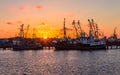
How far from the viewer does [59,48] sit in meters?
166

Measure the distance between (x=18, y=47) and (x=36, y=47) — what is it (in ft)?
28.6

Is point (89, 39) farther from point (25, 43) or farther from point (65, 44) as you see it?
point (25, 43)

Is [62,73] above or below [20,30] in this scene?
below

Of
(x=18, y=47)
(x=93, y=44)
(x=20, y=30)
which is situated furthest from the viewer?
(x=20, y=30)

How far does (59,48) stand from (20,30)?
1306 inches

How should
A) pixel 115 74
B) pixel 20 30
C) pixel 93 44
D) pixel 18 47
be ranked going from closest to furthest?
pixel 115 74, pixel 93 44, pixel 18 47, pixel 20 30

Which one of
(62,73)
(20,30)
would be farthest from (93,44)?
(62,73)

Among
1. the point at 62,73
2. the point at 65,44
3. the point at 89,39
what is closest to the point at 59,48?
the point at 65,44

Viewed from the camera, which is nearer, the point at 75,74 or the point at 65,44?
the point at 75,74

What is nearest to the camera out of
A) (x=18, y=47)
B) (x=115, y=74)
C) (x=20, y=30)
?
(x=115, y=74)

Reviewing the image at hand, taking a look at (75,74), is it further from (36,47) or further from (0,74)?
(36,47)

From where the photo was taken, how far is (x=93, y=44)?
16312cm

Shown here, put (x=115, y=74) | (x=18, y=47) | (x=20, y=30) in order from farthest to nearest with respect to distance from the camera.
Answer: (x=20, y=30)
(x=18, y=47)
(x=115, y=74)

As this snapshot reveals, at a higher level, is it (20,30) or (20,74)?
(20,30)
